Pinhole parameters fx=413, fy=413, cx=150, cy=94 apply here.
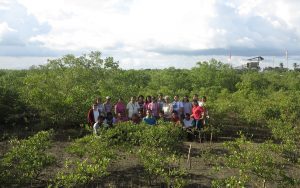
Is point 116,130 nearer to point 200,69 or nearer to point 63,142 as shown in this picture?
point 63,142

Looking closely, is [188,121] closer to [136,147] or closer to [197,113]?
[197,113]

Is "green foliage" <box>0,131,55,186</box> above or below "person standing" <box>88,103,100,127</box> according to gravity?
below

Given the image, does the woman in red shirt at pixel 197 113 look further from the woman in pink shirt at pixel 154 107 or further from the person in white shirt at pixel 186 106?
the woman in pink shirt at pixel 154 107

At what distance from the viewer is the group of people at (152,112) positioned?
14570mm

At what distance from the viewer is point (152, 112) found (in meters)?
15.0

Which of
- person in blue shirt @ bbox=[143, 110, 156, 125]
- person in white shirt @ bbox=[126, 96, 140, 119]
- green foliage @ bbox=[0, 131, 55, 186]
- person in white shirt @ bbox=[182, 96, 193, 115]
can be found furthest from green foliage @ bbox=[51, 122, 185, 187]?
person in white shirt @ bbox=[182, 96, 193, 115]

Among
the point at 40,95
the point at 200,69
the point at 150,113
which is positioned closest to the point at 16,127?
the point at 40,95

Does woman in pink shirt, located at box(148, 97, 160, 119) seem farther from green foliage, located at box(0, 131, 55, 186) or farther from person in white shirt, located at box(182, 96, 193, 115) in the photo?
green foliage, located at box(0, 131, 55, 186)

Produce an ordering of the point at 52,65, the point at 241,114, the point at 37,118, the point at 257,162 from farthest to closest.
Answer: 1. the point at 52,65
2. the point at 37,118
3. the point at 241,114
4. the point at 257,162

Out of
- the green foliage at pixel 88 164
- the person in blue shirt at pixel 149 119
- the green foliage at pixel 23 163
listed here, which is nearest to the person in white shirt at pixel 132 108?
the person in blue shirt at pixel 149 119

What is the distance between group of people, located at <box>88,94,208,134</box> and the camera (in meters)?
14.6

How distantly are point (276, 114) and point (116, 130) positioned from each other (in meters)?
8.94

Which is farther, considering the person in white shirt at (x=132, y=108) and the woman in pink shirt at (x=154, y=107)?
the woman in pink shirt at (x=154, y=107)

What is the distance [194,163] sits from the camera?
1269 cm
